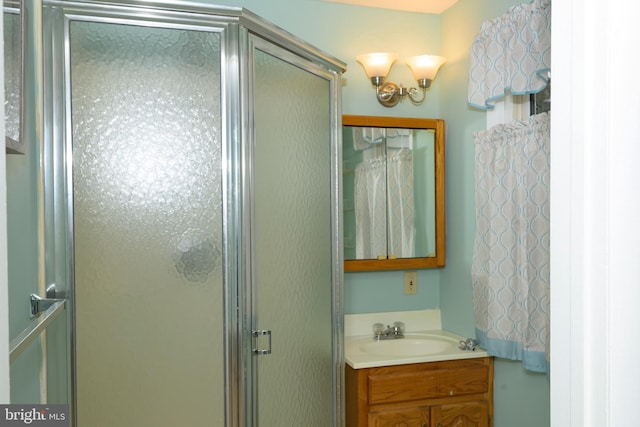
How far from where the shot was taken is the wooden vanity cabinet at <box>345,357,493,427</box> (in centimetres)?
244

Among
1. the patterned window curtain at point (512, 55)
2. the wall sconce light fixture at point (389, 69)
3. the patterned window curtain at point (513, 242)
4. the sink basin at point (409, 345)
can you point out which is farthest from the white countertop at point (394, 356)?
the wall sconce light fixture at point (389, 69)

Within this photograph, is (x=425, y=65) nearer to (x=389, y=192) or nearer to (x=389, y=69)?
(x=389, y=69)

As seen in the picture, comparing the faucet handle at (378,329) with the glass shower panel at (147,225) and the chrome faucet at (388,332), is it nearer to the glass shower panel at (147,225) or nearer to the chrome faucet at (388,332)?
the chrome faucet at (388,332)

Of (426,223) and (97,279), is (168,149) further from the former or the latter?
(426,223)

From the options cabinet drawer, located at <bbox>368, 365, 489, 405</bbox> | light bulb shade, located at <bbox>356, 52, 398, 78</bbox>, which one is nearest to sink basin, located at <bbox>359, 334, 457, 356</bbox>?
cabinet drawer, located at <bbox>368, 365, 489, 405</bbox>

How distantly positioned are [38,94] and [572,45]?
4.35 ft

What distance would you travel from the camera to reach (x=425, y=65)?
9.64 feet

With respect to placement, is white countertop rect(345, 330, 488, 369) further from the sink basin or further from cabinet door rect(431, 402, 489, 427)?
cabinet door rect(431, 402, 489, 427)

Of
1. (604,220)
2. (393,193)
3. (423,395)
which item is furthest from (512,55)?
(604,220)

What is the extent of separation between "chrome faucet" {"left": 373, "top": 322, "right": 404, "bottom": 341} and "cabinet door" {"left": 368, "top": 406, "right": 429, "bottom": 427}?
477mm

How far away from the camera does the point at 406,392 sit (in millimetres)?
2480

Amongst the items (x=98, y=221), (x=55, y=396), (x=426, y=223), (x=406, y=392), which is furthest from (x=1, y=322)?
(x=426, y=223)

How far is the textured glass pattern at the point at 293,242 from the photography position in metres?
1.96

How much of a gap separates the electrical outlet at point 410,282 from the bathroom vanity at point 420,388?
0.44 meters
